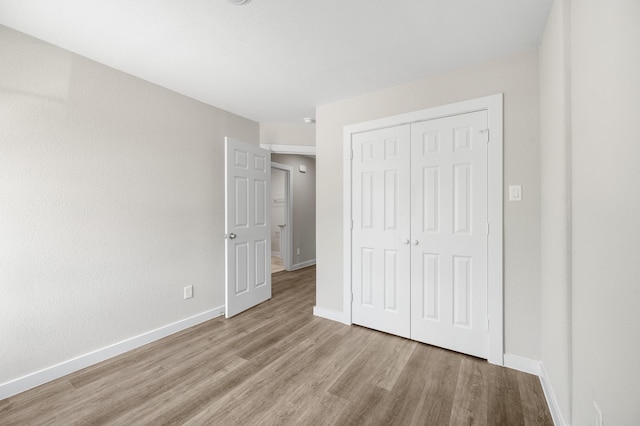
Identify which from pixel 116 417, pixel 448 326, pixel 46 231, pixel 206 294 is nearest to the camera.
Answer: pixel 116 417

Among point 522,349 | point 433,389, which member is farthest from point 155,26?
point 522,349

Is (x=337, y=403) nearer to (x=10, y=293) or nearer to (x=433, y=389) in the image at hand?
(x=433, y=389)

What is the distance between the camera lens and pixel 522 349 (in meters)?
1.96

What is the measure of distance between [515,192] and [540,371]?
1286 mm

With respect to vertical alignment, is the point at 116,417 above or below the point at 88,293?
below

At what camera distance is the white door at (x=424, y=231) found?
2.14 meters

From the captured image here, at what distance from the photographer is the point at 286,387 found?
1.81m

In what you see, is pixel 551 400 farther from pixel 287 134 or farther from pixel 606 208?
pixel 287 134

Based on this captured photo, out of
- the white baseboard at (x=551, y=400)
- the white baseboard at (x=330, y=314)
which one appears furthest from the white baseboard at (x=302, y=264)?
the white baseboard at (x=551, y=400)

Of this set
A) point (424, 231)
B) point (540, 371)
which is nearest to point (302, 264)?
point (424, 231)

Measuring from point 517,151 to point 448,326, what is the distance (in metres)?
1.51

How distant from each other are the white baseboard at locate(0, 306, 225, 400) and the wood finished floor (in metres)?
0.06

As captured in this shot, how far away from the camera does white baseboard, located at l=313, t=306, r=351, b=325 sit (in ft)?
9.41

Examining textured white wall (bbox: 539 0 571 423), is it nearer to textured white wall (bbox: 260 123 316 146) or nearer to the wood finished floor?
the wood finished floor
